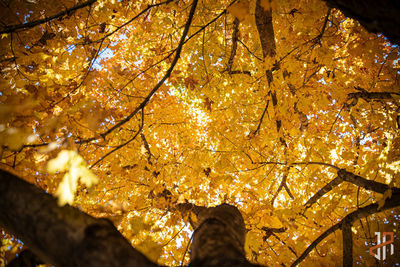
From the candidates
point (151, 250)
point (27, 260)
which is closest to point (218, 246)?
point (151, 250)

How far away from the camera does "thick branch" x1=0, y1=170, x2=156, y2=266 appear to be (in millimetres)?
896

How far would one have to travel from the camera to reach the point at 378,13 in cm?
103

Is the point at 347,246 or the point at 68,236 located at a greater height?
the point at 347,246

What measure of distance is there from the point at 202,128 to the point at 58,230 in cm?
561

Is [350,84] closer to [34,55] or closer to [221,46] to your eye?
[221,46]

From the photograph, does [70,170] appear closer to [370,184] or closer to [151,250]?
[151,250]

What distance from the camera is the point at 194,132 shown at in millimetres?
6215

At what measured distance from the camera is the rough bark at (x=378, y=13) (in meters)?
1.00

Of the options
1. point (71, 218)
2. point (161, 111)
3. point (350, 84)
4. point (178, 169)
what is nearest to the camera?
point (71, 218)

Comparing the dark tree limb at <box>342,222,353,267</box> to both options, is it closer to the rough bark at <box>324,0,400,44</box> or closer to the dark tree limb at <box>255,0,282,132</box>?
the rough bark at <box>324,0,400,44</box>

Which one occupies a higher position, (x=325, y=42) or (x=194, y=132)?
(x=194, y=132)

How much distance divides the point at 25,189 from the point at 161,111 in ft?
13.7

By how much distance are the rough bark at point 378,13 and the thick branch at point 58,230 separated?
1.71m

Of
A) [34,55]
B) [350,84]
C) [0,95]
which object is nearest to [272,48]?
[350,84]
